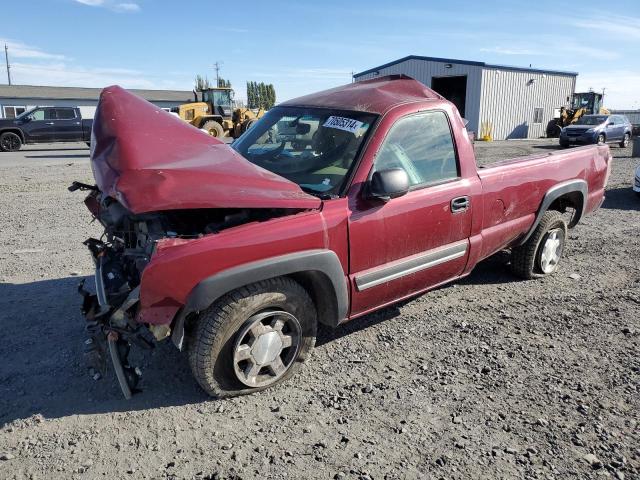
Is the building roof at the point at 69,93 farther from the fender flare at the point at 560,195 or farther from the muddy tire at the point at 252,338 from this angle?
the muddy tire at the point at 252,338

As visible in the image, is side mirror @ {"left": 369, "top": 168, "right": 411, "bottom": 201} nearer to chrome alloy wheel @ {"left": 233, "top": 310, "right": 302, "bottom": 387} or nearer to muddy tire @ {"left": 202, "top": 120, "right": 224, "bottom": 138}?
chrome alloy wheel @ {"left": 233, "top": 310, "right": 302, "bottom": 387}

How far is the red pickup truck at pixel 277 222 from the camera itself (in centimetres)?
275

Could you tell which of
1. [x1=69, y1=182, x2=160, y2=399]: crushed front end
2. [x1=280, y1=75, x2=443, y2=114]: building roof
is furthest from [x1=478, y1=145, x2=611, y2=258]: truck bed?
[x1=69, y1=182, x2=160, y2=399]: crushed front end

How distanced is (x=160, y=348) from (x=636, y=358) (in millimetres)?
3543

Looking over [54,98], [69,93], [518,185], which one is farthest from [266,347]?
[69,93]

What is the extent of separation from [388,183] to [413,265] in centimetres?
81

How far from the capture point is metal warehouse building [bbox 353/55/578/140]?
30219 millimetres

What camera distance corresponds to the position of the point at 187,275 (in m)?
2.65

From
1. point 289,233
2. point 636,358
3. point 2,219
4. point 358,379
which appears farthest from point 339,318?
point 2,219

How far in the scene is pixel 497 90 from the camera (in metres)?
30.7

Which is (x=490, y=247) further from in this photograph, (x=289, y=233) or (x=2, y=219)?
(x=2, y=219)

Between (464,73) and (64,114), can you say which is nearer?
(64,114)

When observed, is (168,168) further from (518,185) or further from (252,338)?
(518,185)

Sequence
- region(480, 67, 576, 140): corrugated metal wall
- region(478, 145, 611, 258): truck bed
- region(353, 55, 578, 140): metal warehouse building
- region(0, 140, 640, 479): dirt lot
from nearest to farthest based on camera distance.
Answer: region(0, 140, 640, 479): dirt lot → region(478, 145, 611, 258): truck bed → region(353, 55, 578, 140): metal warehouse building → region(480, 67, 576, 140): corrugated metal wall
